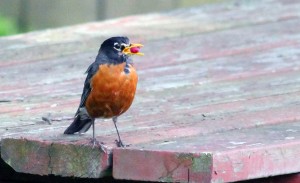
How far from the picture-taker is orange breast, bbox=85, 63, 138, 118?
430 centimetres

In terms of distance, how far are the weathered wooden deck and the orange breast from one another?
0.33 feet

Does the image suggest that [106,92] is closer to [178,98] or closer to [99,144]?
[99,144]

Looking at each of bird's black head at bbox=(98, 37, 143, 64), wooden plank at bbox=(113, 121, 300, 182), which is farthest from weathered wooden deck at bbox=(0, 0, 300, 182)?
bird's black head at bbox=(98, 37, 143, 64)

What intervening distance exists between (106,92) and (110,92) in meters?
0.02

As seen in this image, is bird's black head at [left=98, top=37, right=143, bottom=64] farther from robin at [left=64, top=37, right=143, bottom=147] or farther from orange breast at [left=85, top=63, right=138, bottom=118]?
orange breast at [left=85, top=63, right=138, bottom=118]

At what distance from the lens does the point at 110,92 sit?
4324 mm

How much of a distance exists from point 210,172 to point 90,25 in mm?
4085

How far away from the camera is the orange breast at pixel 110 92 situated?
14.1 ft

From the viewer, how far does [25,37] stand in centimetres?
701

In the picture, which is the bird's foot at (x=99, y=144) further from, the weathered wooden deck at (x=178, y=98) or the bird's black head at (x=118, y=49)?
the bird's black head at (x=118, y=49)

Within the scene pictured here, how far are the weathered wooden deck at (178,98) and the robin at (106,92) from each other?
0.28 ft

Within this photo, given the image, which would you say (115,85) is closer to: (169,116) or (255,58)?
(169,116)

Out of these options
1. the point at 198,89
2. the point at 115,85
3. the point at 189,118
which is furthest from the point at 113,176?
the point at 198,89

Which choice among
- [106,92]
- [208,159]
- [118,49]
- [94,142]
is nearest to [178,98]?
[118,49]
